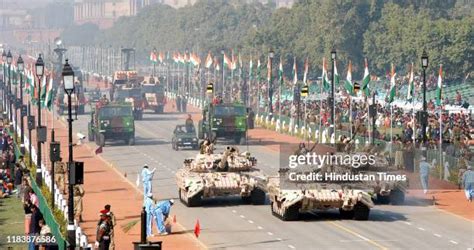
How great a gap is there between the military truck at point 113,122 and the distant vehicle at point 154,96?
2898 centimetres

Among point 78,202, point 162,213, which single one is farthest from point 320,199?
point 78,202

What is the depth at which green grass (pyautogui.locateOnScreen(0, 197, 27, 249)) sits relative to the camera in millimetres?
42206

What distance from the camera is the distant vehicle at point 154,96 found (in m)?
112

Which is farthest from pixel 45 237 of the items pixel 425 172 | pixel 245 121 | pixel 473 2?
pixel 473 2

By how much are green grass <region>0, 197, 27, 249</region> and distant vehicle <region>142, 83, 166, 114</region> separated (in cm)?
5705

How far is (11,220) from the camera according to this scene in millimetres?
47844

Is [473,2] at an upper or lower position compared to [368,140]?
→ upper

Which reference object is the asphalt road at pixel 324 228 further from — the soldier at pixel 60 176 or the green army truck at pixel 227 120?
the green army truck at pixel 227 120

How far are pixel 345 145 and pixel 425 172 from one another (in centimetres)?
493

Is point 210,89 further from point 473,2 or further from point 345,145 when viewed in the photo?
point 473,2

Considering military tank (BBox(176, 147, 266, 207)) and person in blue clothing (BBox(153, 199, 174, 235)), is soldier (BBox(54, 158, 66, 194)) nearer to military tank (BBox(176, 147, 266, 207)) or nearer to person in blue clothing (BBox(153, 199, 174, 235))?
military tank (BBox(176, 147, 266, 207))

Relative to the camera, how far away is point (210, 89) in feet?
277

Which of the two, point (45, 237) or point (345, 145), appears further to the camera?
point (345, 145)

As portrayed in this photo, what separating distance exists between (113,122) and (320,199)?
122 ft
